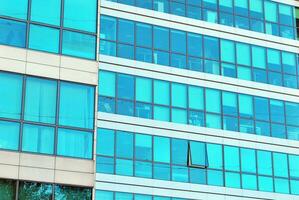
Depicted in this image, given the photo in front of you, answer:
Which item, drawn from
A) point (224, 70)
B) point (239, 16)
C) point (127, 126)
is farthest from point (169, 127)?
point (239, 16)

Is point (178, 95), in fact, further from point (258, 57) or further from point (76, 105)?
point (76, 105)

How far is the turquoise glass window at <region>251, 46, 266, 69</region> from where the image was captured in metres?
40.9

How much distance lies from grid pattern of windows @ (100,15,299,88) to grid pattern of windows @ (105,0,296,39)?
46.5 inches

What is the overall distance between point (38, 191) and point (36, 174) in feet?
2.02

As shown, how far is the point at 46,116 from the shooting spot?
2709 centimetres

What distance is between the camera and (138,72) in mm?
37250

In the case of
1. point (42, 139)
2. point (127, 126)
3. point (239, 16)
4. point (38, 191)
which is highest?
point (239, 16)

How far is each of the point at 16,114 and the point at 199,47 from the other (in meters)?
15.4

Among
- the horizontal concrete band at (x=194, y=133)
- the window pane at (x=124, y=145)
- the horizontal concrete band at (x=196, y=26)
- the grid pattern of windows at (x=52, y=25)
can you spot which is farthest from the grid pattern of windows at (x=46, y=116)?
the horizontal concrete band at (x=196, y=26)

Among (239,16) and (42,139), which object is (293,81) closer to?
(239,16)

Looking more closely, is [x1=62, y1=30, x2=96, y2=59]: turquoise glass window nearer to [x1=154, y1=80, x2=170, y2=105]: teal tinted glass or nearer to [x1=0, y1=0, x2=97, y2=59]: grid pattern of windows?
[x1=0, y1=0, x2=97, y2=59]: grid pattern of windows

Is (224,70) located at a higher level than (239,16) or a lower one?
lower

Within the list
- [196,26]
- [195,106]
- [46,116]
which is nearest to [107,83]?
[195,106]

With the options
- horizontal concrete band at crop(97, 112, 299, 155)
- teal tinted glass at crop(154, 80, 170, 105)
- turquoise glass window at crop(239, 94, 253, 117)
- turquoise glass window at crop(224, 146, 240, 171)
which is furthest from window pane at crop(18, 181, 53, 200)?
turquoise glass window at crop(239, 94, 253, 117)
